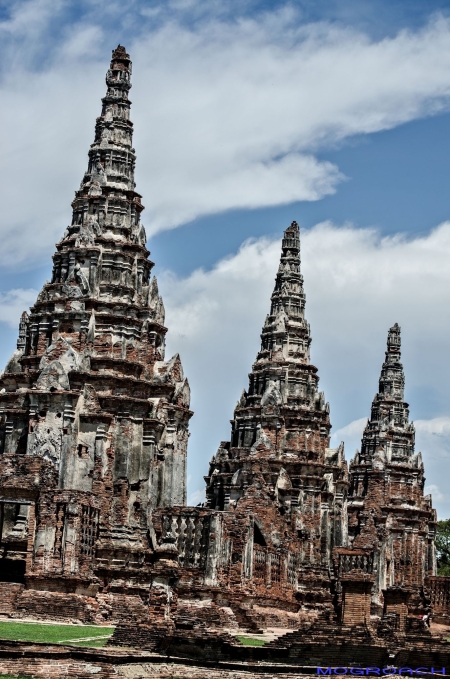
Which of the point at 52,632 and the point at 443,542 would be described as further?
the point at 443,542

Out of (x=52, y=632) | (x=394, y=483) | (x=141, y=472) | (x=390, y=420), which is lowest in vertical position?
(x=52, y=632)

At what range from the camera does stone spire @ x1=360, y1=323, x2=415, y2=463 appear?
8681 cm

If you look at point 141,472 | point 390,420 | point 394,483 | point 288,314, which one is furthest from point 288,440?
point 390,420

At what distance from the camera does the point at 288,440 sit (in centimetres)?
6644

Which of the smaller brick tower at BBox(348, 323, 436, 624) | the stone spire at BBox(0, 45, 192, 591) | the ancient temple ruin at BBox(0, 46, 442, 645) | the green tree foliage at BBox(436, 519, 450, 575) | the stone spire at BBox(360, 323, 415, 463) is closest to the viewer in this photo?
the ancient temple ruin at BBox(0, 46, 442, 645)

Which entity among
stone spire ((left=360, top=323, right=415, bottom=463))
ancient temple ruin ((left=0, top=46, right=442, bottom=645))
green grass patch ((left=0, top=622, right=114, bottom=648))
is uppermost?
stone spire ((left=360, top=323, right=415, bottom=463))

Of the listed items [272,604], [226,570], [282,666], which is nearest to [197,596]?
[226,570]

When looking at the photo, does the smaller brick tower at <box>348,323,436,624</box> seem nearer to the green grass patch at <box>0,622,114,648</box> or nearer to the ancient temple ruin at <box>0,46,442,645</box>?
the ancient temple ruin at <box>0,46,442,645</box>

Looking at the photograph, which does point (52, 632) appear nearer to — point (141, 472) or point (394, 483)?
point (141, 472)

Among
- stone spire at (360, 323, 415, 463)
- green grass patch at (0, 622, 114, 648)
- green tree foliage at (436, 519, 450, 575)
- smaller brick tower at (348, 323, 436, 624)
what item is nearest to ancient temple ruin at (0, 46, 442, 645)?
green grass patch at (0, 622, 114, 648)

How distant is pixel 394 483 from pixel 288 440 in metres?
20.4

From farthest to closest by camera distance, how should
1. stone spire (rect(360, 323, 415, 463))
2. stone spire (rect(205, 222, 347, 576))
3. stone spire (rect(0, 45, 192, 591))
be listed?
stone spire (rect(360, 323, 415, 463)) < stone spire (rect(205, 222, 347, 576)) < stone spire (rect(0, 45, 192, 591))

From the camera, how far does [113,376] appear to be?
160 feet

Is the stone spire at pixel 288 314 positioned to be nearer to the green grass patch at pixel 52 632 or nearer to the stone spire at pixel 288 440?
the stone spire at pixel 288 440
